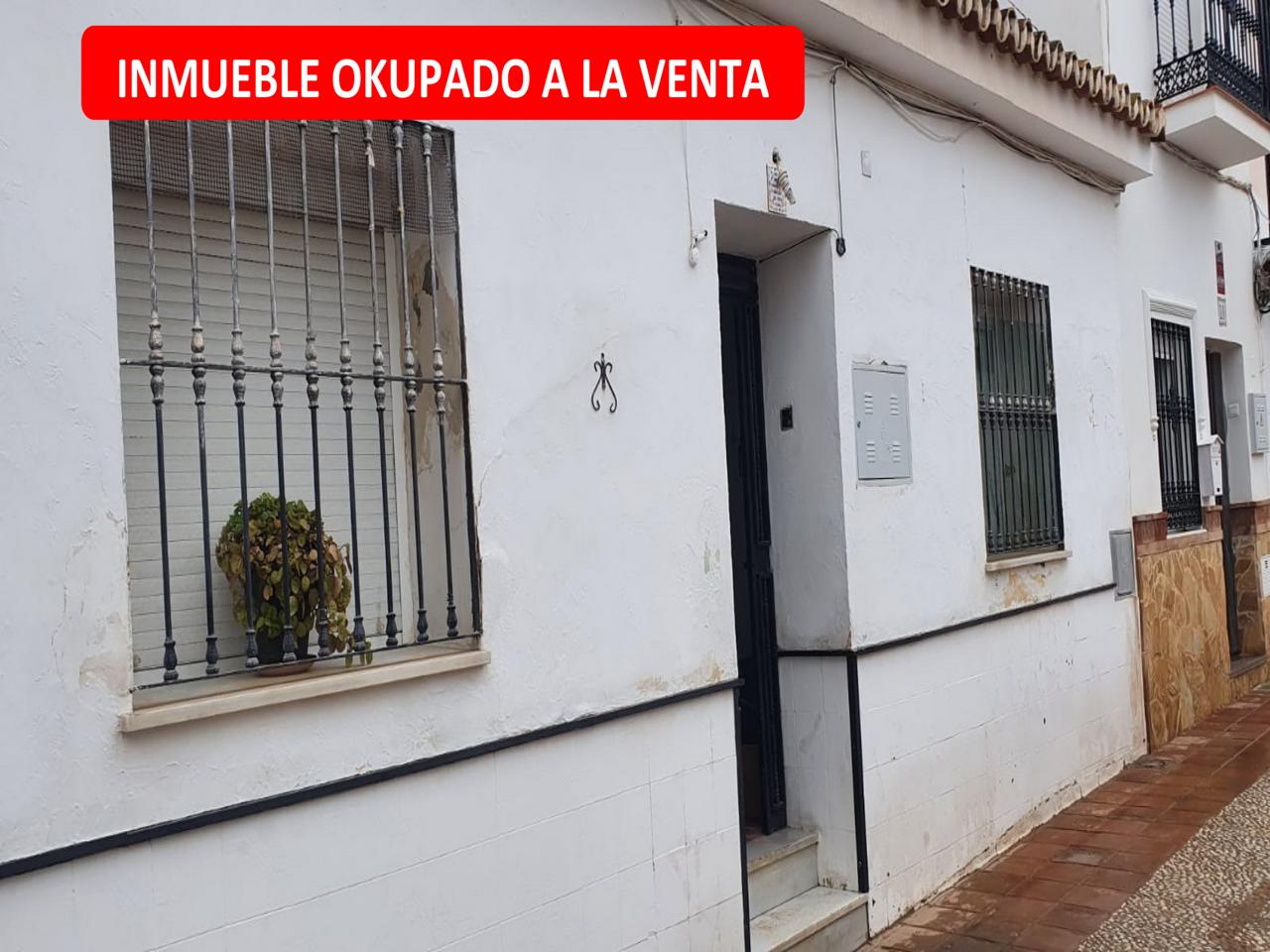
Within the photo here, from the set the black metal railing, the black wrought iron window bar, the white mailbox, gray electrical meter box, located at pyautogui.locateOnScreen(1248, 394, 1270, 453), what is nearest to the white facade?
the black wrought iron window bar

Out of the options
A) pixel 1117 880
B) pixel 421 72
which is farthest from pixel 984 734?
pixel 421 72

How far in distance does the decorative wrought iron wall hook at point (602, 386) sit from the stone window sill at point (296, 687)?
89cm

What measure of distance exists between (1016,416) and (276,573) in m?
4.59

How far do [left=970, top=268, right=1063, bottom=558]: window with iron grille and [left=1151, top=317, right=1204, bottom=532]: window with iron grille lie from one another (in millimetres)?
1916

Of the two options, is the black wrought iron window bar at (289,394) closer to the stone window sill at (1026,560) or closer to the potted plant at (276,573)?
the potted plant at (276,573)

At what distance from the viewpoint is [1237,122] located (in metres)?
8.25

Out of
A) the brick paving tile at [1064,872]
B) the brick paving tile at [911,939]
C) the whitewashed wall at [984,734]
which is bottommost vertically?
the brick paving tile at [911,939]

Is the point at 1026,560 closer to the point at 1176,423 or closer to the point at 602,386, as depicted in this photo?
the point at 1176,423

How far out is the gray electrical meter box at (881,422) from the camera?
5.02 metres

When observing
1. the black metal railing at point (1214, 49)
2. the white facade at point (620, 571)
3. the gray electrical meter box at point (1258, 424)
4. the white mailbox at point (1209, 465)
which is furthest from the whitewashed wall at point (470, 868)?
the gray electrical meter box at point (1258, 424)

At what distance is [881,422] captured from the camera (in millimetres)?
5129

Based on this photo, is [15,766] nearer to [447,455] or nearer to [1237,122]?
[447,455]

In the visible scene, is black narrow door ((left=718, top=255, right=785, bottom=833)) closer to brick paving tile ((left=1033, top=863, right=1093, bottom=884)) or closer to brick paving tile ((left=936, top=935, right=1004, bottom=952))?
brick paving tile ((left=936, top=935, right=1004, bottom=952))

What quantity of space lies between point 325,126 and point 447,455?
0.96 metres
